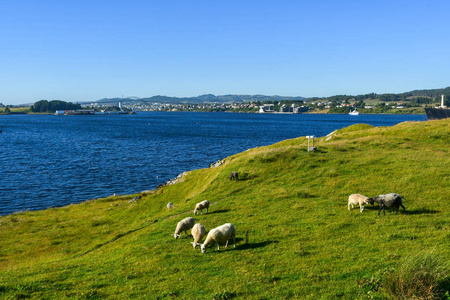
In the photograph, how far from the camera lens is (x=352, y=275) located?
15.0 metres

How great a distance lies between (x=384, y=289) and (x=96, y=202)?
1907 inches

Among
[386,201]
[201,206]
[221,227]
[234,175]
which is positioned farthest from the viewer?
→ [234,175]

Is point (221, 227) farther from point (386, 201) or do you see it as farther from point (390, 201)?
point (390, 201)

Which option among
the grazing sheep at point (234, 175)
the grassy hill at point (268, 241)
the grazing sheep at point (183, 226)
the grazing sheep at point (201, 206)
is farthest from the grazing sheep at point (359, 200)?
the grazing sheep at point (234, 175)

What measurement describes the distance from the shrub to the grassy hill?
0.08 m

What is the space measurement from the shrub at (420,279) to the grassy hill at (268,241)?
80mm

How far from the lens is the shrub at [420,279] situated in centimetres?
1223

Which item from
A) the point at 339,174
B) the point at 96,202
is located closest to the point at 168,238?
the point at 339,174

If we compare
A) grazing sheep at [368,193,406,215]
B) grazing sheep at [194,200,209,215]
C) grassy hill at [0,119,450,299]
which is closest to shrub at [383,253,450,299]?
grassy hill at [0,119,450,299]

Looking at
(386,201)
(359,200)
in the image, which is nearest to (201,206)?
(359,200)

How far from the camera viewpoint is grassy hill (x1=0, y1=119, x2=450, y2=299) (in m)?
15.0

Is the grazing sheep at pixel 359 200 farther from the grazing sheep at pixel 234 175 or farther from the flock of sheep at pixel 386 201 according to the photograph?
the grazing sheep at pixel 234 175

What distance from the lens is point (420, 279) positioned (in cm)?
1255

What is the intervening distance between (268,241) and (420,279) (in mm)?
9054
